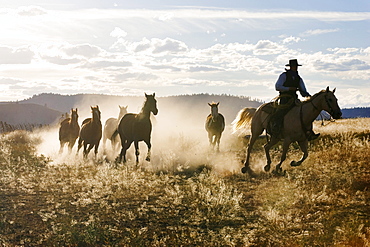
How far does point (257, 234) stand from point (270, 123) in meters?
5.85

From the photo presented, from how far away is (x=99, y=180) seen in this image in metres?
10.9

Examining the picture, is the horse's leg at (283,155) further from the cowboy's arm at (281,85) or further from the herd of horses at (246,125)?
the cowboy's arm at (281,85)

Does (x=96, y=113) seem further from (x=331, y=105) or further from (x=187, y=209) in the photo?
(x=331, y=105)

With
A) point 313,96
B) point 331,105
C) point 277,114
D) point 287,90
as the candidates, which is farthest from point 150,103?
point 331,105

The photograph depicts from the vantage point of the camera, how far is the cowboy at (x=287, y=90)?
11.3 meters

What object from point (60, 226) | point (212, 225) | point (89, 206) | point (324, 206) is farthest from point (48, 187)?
point (324, 206)

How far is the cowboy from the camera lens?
11.3 metres

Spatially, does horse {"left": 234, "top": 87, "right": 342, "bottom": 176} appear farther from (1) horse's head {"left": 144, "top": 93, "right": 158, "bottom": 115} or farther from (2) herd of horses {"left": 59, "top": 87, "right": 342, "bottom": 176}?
(1) horse's head {"left": 144, "top": 93, "right": 158, "bottom": 115}

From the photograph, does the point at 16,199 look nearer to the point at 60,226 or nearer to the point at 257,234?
the point at 60,226

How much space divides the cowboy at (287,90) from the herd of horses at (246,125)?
169 millimetres

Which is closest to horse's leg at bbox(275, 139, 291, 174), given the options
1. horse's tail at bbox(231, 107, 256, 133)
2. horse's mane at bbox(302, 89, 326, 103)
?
horse's mane at bbox(302, 89, 326, 103)

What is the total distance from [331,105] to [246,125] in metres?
4.31

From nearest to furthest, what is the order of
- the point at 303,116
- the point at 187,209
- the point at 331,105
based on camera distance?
the point at 187,209, the point at 331,105, the point at 303,116

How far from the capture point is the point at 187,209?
7.84 m
